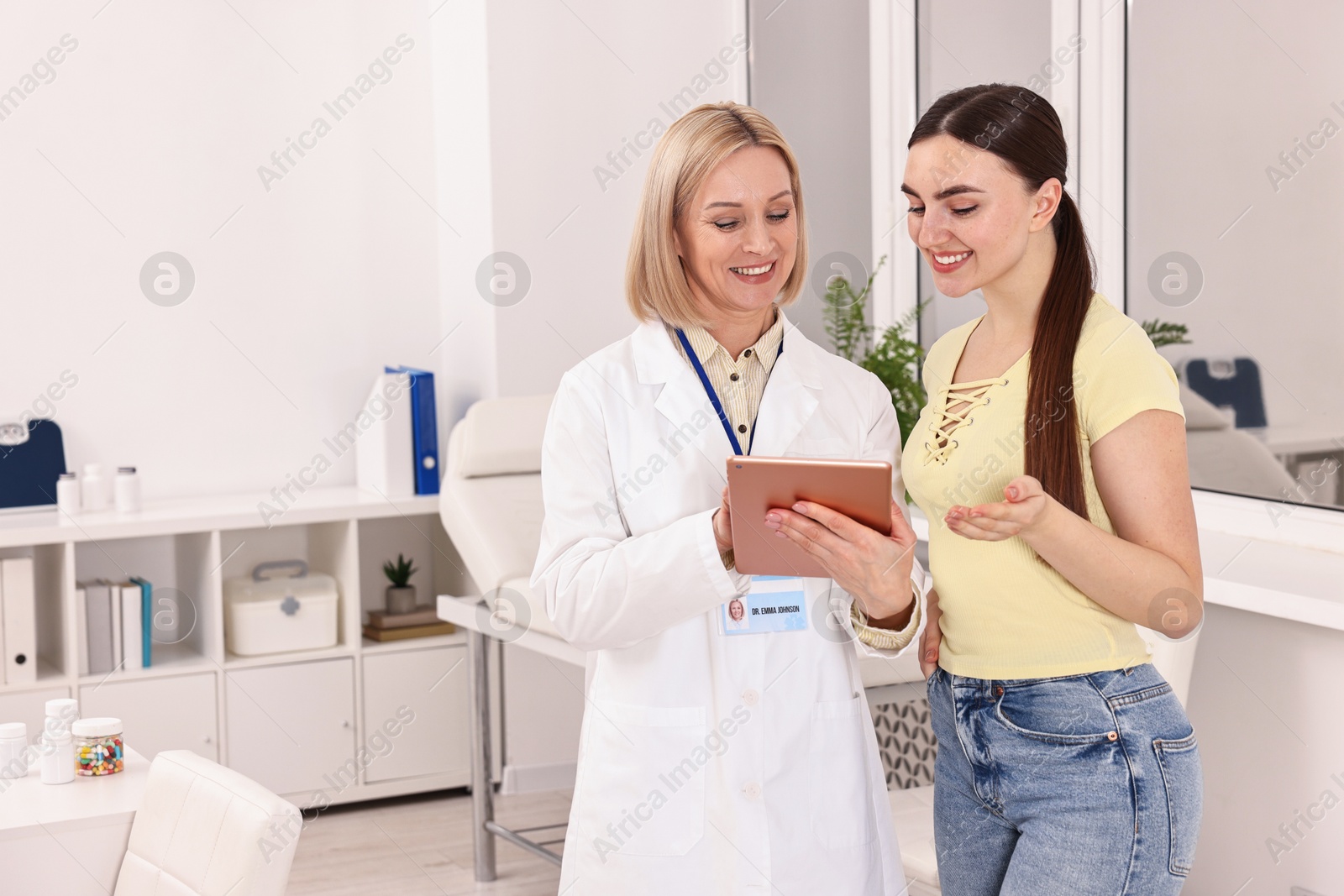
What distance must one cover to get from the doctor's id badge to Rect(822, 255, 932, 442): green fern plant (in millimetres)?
1440

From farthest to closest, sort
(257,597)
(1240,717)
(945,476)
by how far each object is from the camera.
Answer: (257,597)
(1240,717)
(945,476)

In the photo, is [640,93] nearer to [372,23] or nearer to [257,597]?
[372,23]

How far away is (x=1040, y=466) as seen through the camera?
131cm

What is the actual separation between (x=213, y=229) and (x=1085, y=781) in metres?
3.28

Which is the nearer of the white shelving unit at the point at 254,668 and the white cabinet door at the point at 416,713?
the white shelving unit at the point at 254,668

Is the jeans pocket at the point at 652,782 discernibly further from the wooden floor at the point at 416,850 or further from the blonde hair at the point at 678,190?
the wooden floor at the point at 416,850

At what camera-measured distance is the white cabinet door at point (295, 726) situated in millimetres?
3441

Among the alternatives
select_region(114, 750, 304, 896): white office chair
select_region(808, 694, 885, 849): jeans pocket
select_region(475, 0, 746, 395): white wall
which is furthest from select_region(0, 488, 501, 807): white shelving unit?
select_region(808, 694, 885, 849): jeans pocket

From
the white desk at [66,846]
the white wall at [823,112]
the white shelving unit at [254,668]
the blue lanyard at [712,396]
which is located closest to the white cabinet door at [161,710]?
the white shelving unit at [254,668]

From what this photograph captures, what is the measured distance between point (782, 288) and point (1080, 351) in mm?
427

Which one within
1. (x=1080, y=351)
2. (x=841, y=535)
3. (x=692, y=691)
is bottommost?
(x=692, y=691)

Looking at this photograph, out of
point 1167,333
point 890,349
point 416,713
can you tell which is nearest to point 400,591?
point 416,713

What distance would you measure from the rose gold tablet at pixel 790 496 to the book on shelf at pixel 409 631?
2.59m

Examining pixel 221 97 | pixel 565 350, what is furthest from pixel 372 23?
pixel 565 350
